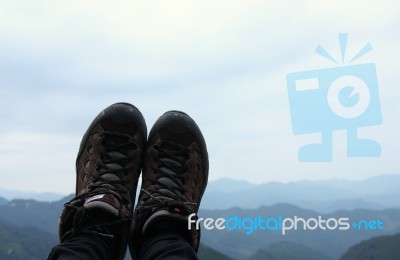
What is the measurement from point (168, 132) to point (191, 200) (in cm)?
78

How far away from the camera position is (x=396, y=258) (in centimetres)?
10300

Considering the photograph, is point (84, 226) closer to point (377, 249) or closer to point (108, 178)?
point (108, 178)

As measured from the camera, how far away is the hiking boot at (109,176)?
276cm

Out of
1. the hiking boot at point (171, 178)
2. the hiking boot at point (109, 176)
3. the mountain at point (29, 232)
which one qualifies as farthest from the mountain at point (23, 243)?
the hiking boot at point (171, 178)

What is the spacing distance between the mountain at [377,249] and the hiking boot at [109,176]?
117 metres

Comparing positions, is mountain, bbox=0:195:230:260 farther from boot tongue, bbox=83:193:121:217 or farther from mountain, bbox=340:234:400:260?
boot tongue, bbox=83:193:121:217

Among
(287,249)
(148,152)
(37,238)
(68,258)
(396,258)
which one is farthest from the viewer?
(287,249)

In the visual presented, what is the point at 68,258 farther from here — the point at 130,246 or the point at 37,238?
the point at 37,238

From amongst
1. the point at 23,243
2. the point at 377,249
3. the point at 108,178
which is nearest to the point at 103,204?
the point at 108,178

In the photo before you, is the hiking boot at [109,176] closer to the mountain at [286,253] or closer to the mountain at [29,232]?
the mountain at [29,232]

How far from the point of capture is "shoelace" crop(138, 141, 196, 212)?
2951mm

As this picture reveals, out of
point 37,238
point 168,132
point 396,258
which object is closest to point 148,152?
point 168,132

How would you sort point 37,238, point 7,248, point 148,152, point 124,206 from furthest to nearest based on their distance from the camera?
point 37,238
point 7,248
point 148,152
point 124,206

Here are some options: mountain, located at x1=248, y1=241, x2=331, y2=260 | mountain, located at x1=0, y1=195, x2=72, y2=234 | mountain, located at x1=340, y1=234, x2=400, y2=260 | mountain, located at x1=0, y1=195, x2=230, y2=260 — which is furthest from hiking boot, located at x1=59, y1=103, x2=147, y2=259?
mountain, located at x1=0, y1=195, x2=72, y2=234
